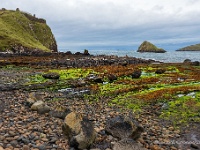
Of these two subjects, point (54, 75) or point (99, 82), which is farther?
point (54, 75)

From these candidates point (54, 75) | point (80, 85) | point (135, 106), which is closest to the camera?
point (135, 106)

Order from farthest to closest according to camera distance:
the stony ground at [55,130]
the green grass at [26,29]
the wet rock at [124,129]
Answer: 1. the green grass at [26,29]
2. the wet rock at [124,129]
3. the stony ground at [55,130]

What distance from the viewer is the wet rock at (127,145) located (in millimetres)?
10010

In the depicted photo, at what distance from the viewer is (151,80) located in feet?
92.0

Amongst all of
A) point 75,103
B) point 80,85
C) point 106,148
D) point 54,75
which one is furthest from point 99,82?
point 106,148

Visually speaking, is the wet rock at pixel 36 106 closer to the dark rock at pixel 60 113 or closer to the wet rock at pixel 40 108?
the wet rock at pixel 40 108

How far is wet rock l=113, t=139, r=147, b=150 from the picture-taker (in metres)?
10.0

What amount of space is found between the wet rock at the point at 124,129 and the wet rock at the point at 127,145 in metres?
0.72

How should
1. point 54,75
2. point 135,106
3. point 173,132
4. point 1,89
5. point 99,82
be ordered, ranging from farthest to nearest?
point 54,75, point 99,82, point 1,89, point 135,106, point 173,132

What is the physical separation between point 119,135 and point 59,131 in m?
2.67

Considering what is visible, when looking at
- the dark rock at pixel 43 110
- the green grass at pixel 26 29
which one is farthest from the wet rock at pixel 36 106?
the green grass at pixel 26 29

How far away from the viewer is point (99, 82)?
2742 cm

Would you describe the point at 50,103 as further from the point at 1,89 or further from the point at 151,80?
the point at 151,80

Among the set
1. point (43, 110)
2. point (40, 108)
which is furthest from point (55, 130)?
point (40, 108)
